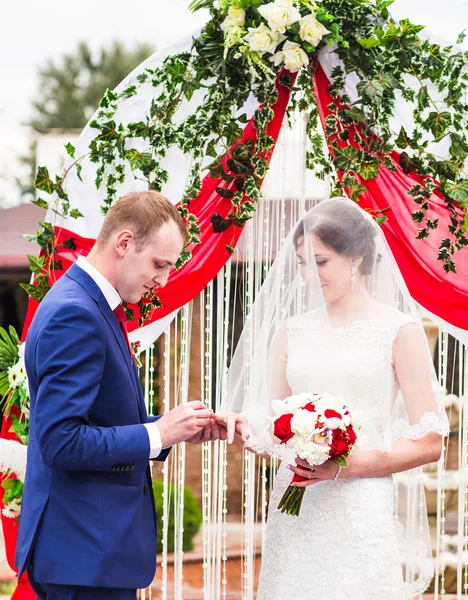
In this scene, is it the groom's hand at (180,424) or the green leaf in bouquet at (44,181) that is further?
the green leaf in bouquet at (44,181)

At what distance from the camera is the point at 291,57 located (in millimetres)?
3172

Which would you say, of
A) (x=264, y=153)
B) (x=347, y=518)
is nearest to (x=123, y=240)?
(x=347, y=518)

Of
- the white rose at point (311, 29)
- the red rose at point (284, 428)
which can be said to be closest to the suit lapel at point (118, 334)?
the red rose at point (284, 428)

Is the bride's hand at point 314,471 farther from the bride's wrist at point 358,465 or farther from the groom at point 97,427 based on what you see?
the groom at point 97,427

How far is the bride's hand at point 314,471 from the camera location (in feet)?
8.27

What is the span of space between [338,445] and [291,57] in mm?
1657

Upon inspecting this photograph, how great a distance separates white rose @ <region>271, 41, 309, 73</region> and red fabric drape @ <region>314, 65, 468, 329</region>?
0.59 m

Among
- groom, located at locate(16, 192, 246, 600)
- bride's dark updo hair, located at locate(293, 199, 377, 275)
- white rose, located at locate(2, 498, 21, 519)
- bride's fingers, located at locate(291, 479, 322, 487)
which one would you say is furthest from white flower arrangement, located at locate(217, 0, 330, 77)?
white rose, located at locate(2, 498, 21, 519)

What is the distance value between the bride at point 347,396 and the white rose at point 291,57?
716mm

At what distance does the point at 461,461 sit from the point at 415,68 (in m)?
1.82

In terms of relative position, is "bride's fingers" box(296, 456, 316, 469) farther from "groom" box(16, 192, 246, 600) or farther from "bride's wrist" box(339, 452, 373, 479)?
"groom" box(16, 192, 246, 600)

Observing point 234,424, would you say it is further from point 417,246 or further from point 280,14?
point 280,14

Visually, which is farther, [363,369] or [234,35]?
[234,35]

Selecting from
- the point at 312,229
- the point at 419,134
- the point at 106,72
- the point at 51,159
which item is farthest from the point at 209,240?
the point at 106,72
